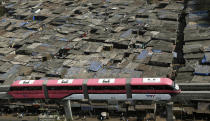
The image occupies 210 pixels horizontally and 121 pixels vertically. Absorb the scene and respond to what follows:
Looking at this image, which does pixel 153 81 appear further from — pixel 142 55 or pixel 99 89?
pixel 142 55

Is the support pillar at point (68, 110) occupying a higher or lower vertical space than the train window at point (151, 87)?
lower

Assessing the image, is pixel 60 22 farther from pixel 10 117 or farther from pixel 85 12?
pixel 10 117

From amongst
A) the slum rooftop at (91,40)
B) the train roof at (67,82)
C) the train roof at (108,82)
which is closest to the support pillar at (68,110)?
the train roof at (67,82)

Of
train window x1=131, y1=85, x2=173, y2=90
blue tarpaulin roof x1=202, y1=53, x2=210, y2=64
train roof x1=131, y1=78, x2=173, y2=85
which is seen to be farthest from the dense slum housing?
train window x1=131, y1=85, x2=173, y2=90

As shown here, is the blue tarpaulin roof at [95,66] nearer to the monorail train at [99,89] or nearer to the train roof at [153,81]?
the monorail train at [99,89]

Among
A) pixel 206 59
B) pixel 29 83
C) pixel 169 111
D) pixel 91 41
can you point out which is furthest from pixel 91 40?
pixel 169 111
